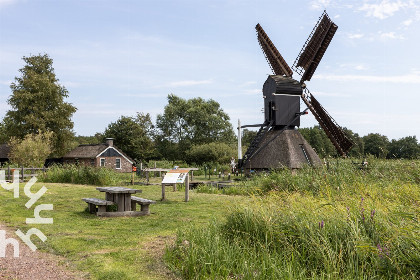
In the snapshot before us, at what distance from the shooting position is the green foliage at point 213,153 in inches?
1928

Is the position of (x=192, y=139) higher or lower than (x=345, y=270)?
higher

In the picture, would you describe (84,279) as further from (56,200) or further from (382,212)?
(56,200)

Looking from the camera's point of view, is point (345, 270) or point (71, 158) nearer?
point (345, 270)

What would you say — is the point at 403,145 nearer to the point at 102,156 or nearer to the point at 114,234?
the point at 102,156

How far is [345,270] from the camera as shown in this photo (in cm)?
522

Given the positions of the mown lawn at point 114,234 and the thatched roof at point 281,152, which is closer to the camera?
the mown lawn at point 114,234

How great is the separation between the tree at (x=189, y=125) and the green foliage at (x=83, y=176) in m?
34.1

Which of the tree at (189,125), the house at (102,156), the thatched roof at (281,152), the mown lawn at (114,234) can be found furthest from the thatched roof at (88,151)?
the mown lawn at (114,234)

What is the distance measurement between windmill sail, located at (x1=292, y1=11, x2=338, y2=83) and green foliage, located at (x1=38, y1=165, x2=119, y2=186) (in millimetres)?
15430

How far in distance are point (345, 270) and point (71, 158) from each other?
49845 mm

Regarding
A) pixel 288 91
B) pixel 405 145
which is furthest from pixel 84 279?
pixel 405 145

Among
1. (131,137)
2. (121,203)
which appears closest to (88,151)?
(131,137)

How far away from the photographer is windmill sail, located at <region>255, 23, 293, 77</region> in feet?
94.9

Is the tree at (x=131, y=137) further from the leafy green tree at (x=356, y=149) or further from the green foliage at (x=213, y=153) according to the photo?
the leafy green tree at (x=356, y=149)
